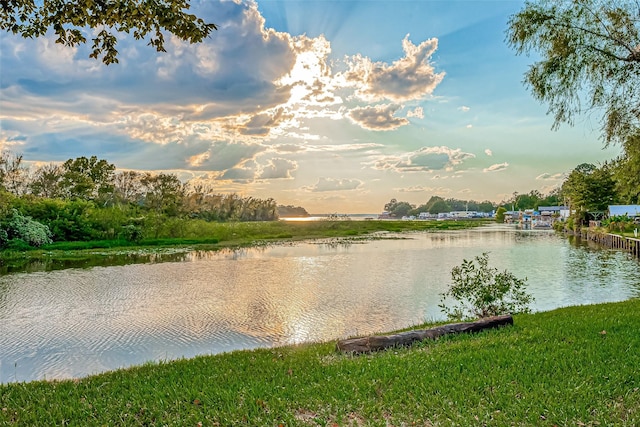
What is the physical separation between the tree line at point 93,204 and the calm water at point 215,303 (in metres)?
15.2

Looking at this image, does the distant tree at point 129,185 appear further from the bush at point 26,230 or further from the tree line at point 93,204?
the bush at point 26,230

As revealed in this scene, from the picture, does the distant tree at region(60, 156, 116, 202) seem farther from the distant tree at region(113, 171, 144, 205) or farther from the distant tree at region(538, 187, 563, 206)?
the distant tree at region(538, 187, 563, 206)

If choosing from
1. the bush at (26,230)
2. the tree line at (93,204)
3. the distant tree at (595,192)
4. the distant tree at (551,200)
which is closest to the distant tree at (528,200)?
the distant tree at (551,200)

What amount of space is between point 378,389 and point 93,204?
140 feet

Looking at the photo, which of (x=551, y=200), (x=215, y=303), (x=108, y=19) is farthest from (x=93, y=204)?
(x=551, y=200)

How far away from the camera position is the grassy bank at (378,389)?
4.28m

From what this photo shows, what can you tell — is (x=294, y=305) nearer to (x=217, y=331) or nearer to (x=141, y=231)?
(x=217, y=331)

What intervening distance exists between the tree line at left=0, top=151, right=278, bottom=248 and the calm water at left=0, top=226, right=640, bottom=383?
49.8 ft

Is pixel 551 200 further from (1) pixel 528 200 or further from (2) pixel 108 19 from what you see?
(2) pixel 108 19

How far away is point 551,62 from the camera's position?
926 centimetres

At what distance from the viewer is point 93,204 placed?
1626 inches

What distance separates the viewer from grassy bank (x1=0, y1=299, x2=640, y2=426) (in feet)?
14.0

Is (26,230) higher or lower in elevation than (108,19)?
lower

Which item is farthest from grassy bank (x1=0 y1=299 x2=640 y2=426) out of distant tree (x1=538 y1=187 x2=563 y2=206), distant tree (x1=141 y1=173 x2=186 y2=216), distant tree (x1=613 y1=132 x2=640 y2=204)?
distant tree (x1=538 y1=187 x2=563 y2=206)
